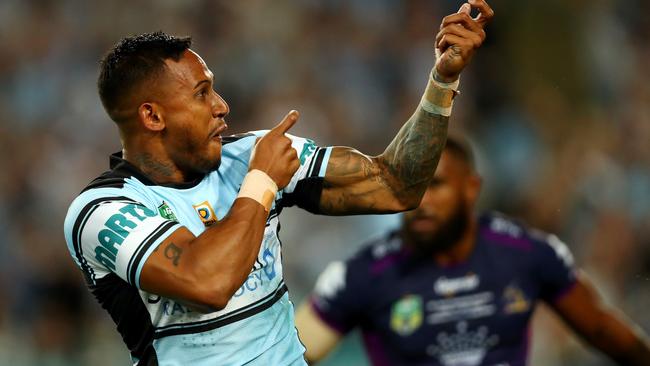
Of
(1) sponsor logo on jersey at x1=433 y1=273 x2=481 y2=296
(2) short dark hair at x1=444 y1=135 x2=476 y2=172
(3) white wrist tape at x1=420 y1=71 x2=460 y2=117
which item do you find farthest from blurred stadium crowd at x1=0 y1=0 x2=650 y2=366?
(3) white wrist tape at x1=420 y1=71 x2=460 y2=117

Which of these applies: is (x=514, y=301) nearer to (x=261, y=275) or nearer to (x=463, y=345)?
(x=463, y=345)

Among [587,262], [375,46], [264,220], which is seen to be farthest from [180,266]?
[375,46]

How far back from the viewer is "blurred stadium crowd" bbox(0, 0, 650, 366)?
9.23 metres

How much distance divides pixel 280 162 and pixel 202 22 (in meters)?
7.11

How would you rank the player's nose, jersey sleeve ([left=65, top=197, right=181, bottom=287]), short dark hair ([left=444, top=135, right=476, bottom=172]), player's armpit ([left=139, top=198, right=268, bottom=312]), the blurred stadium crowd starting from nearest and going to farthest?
player's armpit ([left=139, top=198, right=268, bottom=312]), jersey sleeve ([left=65, top=197, right=181, bottom=287]), the player's nose, short dark hair ([left=444, top=135, right=476, bottom=172]), the blurred stadium crowd

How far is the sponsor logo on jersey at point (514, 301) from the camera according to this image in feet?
19.9

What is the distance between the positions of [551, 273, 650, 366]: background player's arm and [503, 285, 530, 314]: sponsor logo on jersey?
20 centimetres

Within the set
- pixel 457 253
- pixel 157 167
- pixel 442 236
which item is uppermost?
pixel 157 167

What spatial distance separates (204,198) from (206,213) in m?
0.06

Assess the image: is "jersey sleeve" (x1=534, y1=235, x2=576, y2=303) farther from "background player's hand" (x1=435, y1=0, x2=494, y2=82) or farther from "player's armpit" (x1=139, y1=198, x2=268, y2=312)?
"player's armpit" (x1=139, y1=198, x2=268, y2=312)

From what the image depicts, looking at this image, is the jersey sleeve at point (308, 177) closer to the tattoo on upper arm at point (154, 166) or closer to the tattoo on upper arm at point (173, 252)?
the tattoo on upper arm at point (154, 166)

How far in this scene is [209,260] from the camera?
3.48 metres

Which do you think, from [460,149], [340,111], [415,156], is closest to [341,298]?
[460,149]

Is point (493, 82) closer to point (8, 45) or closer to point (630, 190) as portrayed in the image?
point (630, 190)
